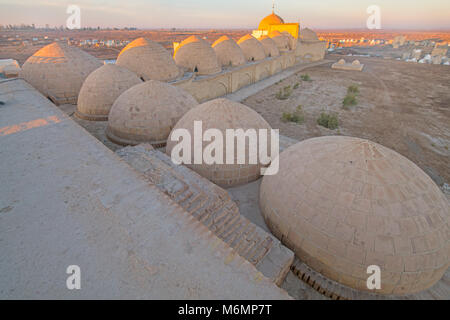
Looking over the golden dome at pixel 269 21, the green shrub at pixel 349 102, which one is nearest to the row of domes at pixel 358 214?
the green shrub at pixel 349 102

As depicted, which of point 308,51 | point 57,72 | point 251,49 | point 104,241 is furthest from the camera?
point 308,51

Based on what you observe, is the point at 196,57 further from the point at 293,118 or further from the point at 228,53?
the point at 293,118

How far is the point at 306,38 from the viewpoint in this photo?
39250 millimetres

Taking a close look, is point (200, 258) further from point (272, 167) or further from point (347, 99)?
point (347, 99)

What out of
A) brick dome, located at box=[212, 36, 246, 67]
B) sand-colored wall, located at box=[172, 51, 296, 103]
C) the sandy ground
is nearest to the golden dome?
sand-colored wall, located at box=[172, 51, 296, 103]

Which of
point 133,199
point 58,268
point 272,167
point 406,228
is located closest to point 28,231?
point 58,268

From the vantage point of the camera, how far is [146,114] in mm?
9789

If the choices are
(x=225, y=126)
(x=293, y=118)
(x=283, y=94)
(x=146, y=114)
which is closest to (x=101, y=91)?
(x=146, y=114)

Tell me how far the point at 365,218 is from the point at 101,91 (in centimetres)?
1230

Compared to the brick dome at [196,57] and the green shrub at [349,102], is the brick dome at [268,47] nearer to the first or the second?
the brick dome at [196,57]

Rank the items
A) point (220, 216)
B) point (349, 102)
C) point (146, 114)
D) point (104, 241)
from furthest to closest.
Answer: point (349, 102) → point (146, 114) → point (220, 216) → point (104, 241)

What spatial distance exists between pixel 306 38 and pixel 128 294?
4513 centimetres

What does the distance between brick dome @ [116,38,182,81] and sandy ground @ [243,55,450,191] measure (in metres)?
7.68
